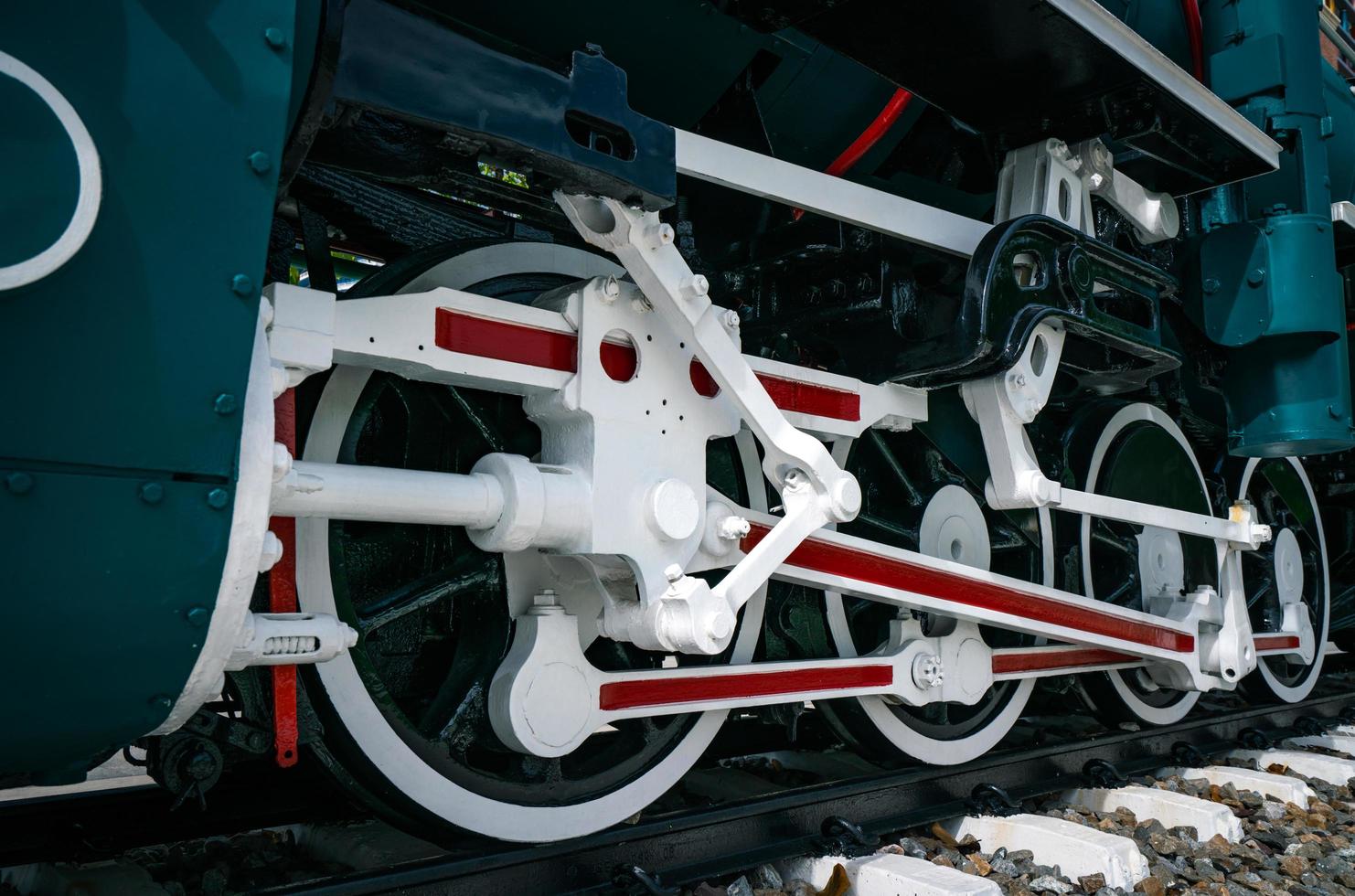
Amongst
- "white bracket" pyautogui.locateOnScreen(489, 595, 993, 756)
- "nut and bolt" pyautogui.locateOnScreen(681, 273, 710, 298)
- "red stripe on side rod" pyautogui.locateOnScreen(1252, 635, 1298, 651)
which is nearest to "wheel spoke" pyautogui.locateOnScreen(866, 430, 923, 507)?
"white bracket" pyautogui.locateOnScreen(489, 595, 993, 756)

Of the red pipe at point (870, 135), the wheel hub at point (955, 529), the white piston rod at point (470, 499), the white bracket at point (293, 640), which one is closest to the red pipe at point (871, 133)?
the red pipe at point (870, 135)

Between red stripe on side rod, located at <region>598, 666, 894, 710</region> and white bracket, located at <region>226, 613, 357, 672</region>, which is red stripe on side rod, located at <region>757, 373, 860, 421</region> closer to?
red stripe on side rod, located at <region>598, 666, 894, 710</region>

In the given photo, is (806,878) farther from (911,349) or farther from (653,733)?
(911,349)

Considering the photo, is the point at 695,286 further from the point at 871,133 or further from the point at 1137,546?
the point at 1137,546

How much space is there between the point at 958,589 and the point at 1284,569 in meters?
2.62

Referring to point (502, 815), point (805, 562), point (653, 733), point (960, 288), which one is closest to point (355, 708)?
point (502, 815)

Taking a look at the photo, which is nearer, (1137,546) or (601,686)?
(601,686)

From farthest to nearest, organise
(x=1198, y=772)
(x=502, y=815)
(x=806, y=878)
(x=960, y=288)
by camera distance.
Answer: (x=1198, y=772) < (x=960, y=288) < (x=806, y=878) < (x=502, y=815)

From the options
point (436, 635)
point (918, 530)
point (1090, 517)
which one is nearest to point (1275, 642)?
Answer: point (1090, 517)

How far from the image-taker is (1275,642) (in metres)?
4.29

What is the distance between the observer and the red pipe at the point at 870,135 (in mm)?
2812

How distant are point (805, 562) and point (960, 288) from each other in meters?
0.98

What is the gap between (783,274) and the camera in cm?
281

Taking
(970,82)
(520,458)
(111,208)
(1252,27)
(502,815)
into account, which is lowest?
(502,815)
